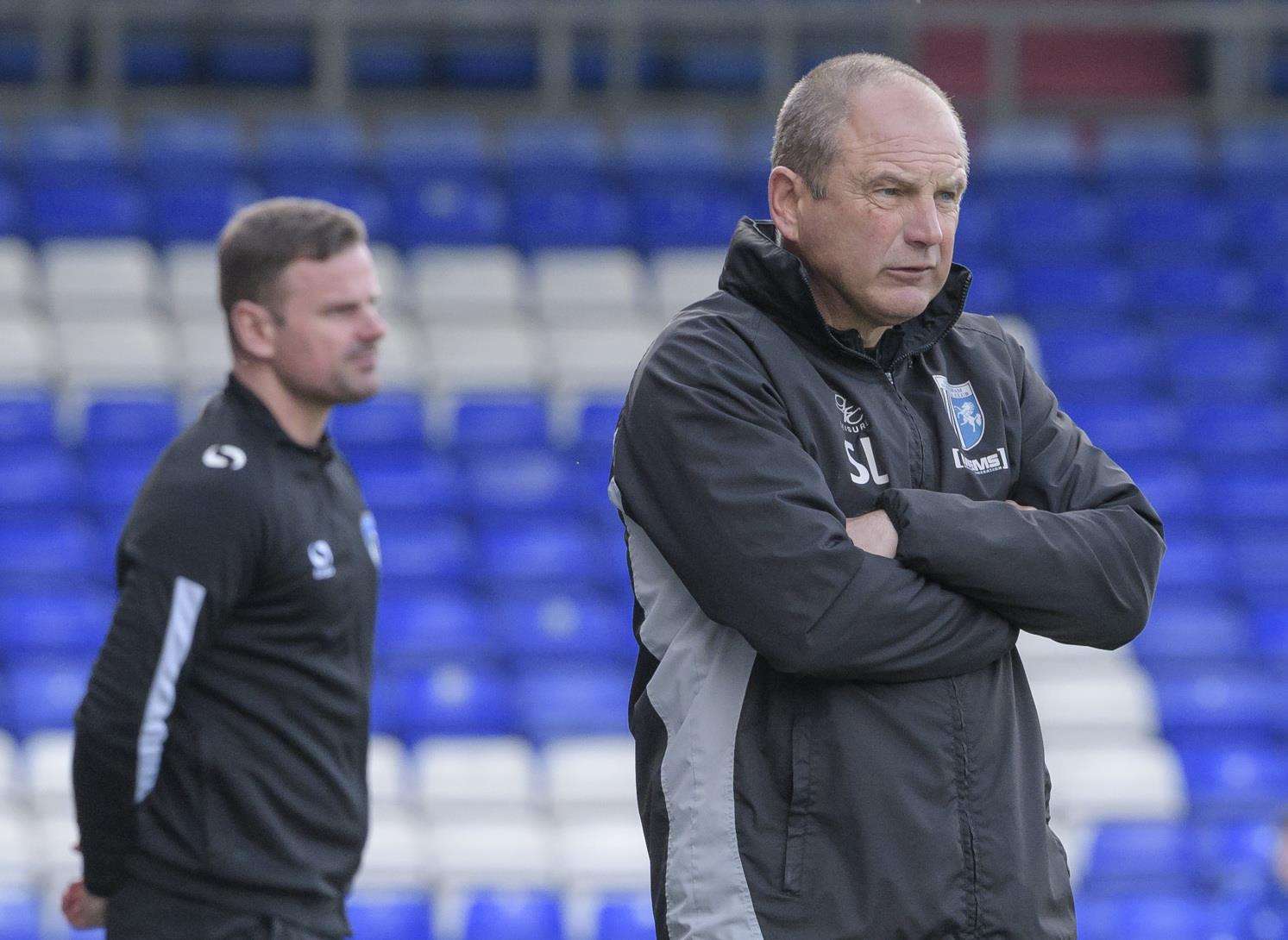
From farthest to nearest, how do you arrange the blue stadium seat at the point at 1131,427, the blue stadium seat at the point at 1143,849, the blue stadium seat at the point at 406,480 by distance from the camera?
the blue stadium seat at the point at 1131,427 < the blue stadium seat at the point at 406,480 < the blue stadium seat at the point at 1143,849

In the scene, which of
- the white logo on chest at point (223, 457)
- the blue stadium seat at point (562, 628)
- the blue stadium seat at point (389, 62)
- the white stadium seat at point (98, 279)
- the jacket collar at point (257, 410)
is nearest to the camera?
the white logo on chest at point (223, 457)

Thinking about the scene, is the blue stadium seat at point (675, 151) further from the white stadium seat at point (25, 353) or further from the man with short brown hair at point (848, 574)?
the man with short brown hair at point (848, 574)

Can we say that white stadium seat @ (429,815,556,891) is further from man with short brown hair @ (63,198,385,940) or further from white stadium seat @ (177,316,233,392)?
white stadium seat @ (177,316,233,392)

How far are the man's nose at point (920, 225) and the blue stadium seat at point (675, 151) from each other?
7255 millimetres

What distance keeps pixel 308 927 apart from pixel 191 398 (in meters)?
5.42

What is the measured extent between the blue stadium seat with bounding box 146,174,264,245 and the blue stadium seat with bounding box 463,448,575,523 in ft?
6.79

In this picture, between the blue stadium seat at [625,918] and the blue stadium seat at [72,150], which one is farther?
the blue stadium seat at [72,150]

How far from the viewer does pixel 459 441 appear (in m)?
7.54

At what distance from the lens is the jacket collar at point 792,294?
6.22 feet

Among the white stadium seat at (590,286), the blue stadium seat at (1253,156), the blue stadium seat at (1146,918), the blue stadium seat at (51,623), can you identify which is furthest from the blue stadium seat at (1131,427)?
the blue stadium seat at (51,623)

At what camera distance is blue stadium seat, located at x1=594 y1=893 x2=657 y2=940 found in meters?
4.91

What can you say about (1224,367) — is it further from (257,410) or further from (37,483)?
(257,410)

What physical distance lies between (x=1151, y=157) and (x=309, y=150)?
467 cm

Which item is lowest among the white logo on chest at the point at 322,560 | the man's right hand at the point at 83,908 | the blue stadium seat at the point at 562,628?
the blue stadium seat at the point at 562,628
